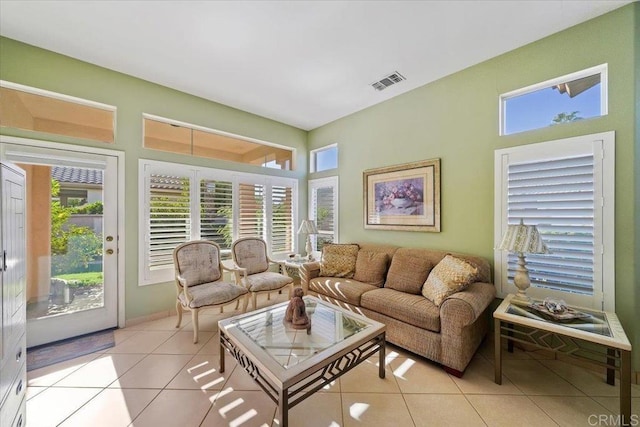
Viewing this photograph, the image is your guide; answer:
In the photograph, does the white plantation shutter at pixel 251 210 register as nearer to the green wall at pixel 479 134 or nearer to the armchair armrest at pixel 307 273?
the armchair armrest at pixel 307 273

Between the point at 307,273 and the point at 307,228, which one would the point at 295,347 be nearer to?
the point at 307,273

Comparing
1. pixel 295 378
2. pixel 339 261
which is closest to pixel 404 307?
pixel 339 261

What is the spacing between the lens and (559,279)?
87.5 inches

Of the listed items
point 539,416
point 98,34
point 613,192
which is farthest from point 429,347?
point 98,34

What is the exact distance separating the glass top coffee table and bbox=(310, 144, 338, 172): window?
110 inches

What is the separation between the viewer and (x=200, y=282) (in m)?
3.04

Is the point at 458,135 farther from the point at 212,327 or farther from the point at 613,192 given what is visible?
the point at 212,327

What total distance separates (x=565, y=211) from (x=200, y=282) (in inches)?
153

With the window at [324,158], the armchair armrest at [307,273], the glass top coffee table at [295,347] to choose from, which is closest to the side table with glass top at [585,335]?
the glass top coffee table at [295,347]

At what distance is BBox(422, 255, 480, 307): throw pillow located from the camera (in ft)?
7.14

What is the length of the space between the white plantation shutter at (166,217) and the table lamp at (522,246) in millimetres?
3662

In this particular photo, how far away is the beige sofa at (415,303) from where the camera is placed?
6.56 feet

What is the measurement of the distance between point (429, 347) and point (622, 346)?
1153 millimetres

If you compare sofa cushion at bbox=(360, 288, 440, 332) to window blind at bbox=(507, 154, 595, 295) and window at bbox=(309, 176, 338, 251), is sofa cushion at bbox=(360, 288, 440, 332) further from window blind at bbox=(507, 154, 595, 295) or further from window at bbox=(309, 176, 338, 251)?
window at bbox=(309, 176, 338, 251)
